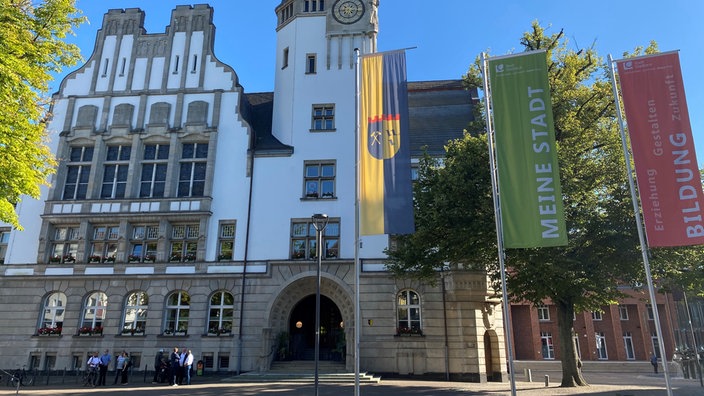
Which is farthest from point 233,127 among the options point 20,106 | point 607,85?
point 607,85

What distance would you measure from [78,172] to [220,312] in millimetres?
12343

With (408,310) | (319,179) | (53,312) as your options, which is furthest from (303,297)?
(53,312)

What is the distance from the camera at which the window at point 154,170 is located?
1110 inches

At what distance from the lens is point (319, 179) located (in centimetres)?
2769

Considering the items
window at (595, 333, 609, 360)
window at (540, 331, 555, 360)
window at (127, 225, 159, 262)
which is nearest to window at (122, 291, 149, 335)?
window at (127, 225, 159, 262)

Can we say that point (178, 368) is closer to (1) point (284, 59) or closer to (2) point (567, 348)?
(2) point (567, 348)

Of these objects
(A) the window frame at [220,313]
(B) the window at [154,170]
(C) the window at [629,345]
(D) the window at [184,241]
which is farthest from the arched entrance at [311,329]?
(C) the window at [629,345]

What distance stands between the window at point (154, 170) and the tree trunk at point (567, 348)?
2169 centimetres

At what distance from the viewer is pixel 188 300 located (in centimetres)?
2638

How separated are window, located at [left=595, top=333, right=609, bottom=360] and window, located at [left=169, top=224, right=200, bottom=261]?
4249cm

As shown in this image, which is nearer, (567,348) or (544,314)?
(567,348)

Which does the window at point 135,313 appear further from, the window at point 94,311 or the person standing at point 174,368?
the person standing at point 174,368

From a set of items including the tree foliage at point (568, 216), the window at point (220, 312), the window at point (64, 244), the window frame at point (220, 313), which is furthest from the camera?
the window at point (64, 244)

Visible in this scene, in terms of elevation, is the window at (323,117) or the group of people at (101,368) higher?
the window at (323,117)
